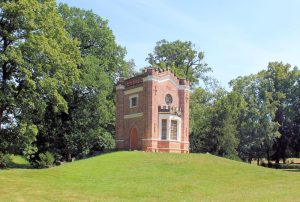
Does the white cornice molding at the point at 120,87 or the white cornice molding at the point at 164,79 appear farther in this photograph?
the white cornice molding at the point at 120,87

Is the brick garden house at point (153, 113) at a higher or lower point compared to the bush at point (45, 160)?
higher

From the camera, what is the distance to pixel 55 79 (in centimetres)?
3581

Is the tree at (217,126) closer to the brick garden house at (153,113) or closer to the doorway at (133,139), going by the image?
the brick garden house at (153,113)

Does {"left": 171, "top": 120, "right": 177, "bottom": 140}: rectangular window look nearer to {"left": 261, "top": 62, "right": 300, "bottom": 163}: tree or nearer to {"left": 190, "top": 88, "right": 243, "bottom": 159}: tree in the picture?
{"left": 190, "top": 88, "right": 243, "bottom": 159}: tree

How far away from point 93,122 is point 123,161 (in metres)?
14.0

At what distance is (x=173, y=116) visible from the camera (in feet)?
137

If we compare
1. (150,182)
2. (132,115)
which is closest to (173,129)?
(132,115)

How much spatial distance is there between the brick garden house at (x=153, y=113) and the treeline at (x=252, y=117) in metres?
13.8

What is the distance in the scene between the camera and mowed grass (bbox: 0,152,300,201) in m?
20.0

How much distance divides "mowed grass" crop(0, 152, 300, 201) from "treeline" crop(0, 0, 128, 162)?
7.37 metres

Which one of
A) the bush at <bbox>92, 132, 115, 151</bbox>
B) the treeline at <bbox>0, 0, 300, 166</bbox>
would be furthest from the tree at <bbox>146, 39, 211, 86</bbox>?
the bush at <bbox>92, 132, 115, 151</bbox>

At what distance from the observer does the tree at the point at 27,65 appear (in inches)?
1332

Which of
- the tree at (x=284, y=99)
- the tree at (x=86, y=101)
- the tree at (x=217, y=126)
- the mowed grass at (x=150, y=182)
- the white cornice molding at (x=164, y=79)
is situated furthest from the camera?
the tree at (x=284, y=99)

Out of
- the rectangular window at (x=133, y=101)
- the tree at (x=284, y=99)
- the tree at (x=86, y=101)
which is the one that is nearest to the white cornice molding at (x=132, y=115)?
the rectangular window at (x=133, y=101)
